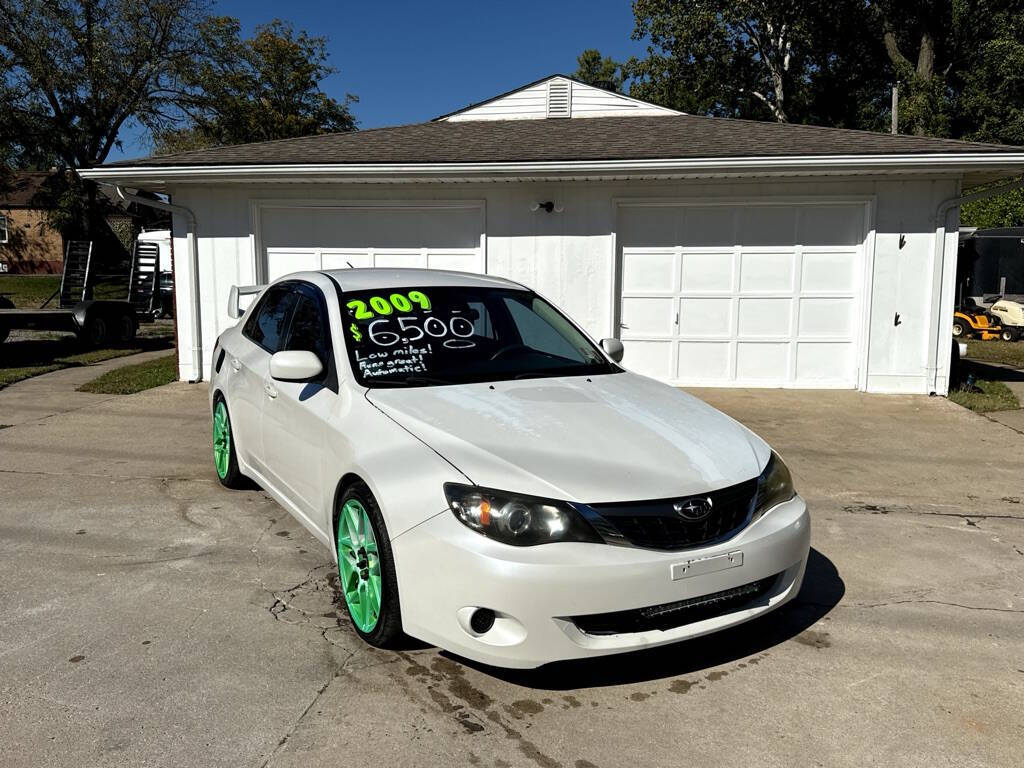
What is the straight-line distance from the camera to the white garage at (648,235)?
31.9 ft

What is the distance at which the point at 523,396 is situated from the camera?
3691mm

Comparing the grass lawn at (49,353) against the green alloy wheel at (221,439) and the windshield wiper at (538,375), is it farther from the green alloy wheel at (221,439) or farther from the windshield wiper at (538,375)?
the windshield wiper at (538,375)

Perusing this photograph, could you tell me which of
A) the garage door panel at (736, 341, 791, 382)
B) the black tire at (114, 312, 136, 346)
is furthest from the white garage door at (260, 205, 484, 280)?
the black tire at (114, 312, 136, 346)

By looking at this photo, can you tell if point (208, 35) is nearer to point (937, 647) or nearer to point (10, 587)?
point (10, 587)

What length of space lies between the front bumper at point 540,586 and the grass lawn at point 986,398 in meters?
7.41

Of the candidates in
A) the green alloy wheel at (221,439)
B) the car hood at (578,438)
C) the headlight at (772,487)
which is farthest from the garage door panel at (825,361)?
the green alloy wheel at (221,439)

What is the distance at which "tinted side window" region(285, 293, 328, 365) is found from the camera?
13.5 feet

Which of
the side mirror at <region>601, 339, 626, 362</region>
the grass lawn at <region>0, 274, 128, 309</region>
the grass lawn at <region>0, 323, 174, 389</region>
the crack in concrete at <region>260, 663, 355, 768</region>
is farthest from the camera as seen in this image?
the grass lawn at <region>0, 274, 128, 309</region>

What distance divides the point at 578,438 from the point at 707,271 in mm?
7603

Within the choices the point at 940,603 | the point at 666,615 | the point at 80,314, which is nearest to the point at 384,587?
the point at 666,615

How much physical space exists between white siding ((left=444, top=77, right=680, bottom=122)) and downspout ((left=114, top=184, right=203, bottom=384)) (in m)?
4.99

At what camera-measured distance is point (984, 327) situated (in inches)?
685

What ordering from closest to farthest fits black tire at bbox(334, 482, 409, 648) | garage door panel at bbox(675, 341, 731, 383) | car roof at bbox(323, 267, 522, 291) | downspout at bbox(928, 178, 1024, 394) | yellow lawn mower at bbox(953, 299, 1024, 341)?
black tire at bbox(334, 482, 409, 648), car roof at bbox(323, 267, 522, 291), downspout at bbox(928, 178, 1024, 394), garage door panel at bbox(675, 341, 731, 383), yellow lawn mower at bbox(953, 299, 1024, 341)

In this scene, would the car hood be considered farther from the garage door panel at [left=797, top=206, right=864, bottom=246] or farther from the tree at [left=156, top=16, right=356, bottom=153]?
the tree at [left=156, top=16, right=356, bottom=153]
